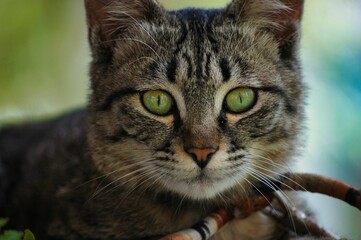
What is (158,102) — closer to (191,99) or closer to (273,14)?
(191,99)

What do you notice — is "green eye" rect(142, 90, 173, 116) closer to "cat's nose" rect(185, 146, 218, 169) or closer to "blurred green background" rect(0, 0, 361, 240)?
"cat's nose" rect(185, 146, 218, 169)

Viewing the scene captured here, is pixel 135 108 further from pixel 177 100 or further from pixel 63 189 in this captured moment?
pixel 63 189

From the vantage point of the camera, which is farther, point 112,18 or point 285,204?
point 112,18

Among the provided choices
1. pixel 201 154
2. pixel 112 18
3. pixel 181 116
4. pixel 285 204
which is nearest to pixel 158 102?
pixel 181 116

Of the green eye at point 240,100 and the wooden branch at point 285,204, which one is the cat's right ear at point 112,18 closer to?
the green eye at point 240,100

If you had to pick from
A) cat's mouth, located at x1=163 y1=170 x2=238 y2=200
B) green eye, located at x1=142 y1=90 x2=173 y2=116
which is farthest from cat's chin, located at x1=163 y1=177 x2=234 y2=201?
green eye, located at x1=142 y1=90 x2=173 y2=116

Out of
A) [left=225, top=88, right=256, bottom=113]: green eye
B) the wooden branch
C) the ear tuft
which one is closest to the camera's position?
the wooden branch

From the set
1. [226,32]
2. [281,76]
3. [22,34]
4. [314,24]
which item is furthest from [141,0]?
Result: [22,34]

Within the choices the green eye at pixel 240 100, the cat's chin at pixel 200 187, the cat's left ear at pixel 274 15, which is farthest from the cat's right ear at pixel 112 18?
the cat's chin at pixel 200 187
